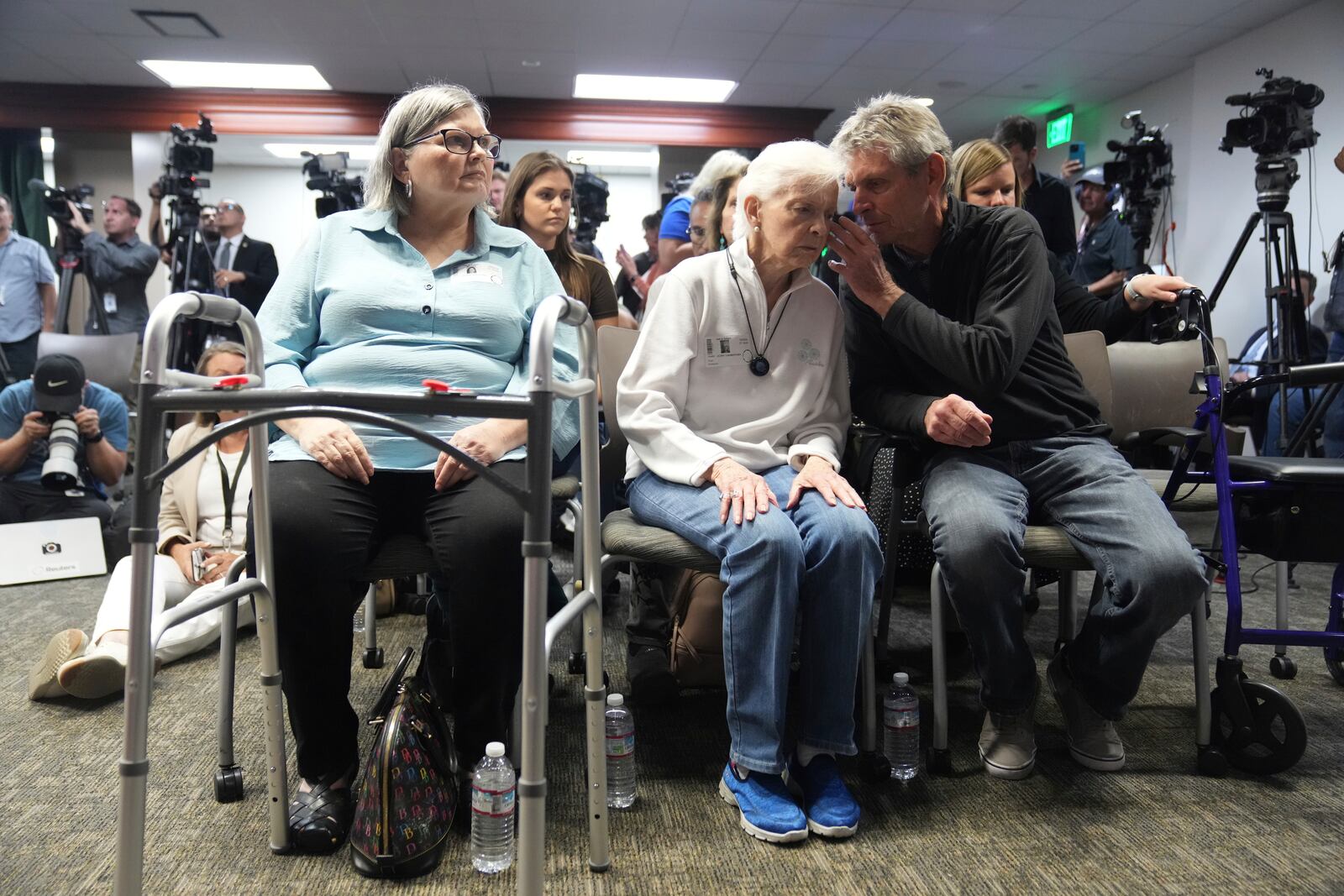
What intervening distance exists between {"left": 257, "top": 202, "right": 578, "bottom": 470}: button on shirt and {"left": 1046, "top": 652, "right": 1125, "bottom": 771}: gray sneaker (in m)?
1.03

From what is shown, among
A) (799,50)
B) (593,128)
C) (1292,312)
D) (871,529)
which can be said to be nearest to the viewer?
(871,529)

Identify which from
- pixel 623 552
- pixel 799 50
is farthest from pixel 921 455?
pixel 799 50

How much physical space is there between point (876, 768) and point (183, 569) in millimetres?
1804

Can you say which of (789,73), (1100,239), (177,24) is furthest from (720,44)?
(177,24)

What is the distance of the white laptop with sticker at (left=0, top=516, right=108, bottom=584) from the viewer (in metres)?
2.92

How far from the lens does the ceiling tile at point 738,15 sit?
5336mm

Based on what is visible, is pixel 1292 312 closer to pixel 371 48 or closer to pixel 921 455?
pixel 921 455

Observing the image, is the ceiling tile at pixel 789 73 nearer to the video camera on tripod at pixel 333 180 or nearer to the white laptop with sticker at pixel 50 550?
the video camera on tripod at pixel 333 180

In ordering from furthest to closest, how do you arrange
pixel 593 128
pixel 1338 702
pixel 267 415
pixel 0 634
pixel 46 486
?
pixel 593 128 < pixel 46 486 < pixel 0 634 < pixel 1338 702 < pixel 267 415

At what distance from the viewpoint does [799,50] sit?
6145 millimetres

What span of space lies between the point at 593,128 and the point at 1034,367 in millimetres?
6649

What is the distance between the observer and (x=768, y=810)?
1360mm

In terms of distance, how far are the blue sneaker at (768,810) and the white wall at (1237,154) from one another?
16.8 feet

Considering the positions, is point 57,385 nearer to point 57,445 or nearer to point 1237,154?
point 57,445
